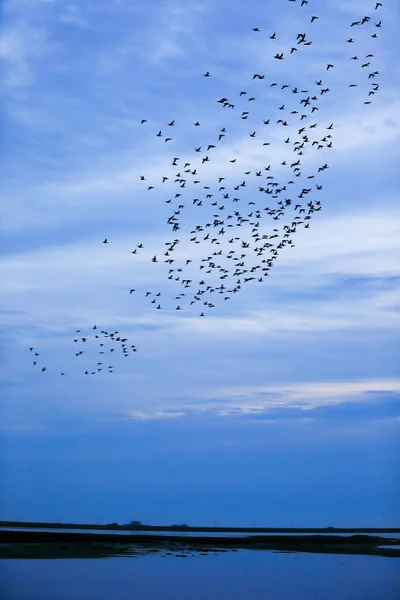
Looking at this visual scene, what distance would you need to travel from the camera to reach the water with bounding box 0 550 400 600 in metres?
47.2

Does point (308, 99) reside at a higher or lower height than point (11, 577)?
higher

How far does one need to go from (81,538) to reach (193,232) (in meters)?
55.9

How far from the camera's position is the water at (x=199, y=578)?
47188mm

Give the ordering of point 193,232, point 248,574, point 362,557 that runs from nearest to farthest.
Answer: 1. point 193,232
2. point 248,574
3. point 362,557

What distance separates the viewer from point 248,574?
59.8 meters

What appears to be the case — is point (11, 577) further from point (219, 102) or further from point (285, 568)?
point (219, 102)

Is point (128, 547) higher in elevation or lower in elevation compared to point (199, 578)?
higher

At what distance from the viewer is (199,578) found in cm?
5600

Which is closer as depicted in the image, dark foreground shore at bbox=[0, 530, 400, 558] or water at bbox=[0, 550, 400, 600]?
water at bbox=[0, 550, 400, 600]

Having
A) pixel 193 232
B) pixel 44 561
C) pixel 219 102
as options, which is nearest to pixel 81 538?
pixel 44 561

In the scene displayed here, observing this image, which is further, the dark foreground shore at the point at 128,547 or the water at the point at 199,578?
the dark foreground shore at the point at 128,547

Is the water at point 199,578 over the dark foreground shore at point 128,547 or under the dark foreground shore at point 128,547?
under

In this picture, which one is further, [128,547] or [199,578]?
[128,547]

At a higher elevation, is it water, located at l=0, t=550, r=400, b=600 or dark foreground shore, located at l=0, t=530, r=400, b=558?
dark foreground shore, located at l=0, t=530, r=400, b=558
